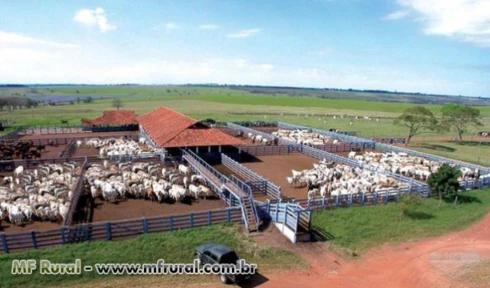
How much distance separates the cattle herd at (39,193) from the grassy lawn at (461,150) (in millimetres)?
41111

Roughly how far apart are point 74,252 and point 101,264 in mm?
1570

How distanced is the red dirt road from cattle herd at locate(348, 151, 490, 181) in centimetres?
1153

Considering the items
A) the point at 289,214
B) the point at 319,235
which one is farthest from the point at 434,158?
the point at 289,214

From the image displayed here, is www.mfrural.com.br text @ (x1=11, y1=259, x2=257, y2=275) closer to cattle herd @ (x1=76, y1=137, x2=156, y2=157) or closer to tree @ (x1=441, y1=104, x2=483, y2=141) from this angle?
cattle herd @ (x1=76, y1=137, x2=156, y2=157)

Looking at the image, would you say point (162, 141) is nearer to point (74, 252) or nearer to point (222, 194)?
point (222, 194)

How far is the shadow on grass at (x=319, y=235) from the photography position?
18.6m

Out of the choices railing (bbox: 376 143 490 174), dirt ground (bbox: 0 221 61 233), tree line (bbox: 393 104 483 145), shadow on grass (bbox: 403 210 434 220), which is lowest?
dirt ground (bbox: 0 221 61 233)

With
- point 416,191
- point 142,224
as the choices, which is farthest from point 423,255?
point 142,224

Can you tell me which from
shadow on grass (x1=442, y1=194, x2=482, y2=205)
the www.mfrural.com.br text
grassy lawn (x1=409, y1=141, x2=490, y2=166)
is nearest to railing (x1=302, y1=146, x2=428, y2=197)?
shadow on grass (x1=442, y1=194, x2=482, y2=205)

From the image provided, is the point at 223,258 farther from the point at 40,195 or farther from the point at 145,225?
the point at 40,195

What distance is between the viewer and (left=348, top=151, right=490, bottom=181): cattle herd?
30.6 m

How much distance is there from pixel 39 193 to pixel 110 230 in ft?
27.4

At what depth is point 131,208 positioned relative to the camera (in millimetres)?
21234

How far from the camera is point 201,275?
49.0ft
